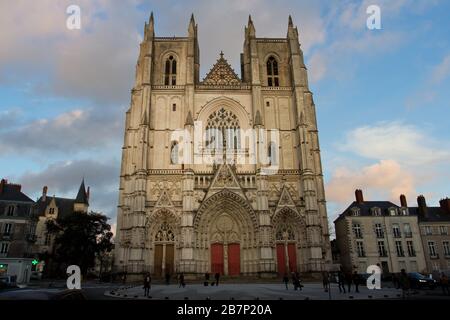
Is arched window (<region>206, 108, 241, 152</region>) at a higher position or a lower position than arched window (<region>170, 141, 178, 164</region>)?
higher

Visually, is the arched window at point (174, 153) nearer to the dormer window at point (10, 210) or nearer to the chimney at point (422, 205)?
the dormer window at point (10, 210)

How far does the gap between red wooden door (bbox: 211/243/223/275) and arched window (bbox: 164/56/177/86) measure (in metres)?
17.8

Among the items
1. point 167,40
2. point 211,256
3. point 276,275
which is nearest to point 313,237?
point 276,275

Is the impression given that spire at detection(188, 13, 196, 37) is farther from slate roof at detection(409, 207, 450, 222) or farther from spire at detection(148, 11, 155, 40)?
slate roof at detection(409, 207, 450, 222)

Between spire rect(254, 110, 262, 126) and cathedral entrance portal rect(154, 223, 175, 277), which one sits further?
spire rect(254, 110, 262, 126)

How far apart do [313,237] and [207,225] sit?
9337mm

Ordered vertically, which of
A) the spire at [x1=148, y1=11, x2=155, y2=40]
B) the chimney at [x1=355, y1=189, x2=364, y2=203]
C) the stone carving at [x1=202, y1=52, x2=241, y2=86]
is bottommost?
the chimney at [x1=355, y1=189, x2=364, y2=203]

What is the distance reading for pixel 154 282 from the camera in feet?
87.0

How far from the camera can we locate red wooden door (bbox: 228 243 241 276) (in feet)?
96.8

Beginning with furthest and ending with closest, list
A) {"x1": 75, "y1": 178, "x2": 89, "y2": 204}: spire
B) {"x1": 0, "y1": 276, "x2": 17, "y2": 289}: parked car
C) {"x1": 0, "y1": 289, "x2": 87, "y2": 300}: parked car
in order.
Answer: {"x1": 75, "y1": 178, "x2": 89, "y2": 204}: spire → {"x1": 0, "y1": 276, "x2": 17, "y2": 289}: parked car → {"x1": 0, "y1": 289, "x2": 87, "y2": 300}: parked car

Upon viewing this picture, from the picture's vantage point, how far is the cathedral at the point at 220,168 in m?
28.9

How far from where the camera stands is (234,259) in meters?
29.9

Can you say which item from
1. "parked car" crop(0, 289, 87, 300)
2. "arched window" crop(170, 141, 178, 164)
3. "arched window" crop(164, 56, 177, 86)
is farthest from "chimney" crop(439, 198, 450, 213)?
"parked car" crop(0, 289, 87, 300)

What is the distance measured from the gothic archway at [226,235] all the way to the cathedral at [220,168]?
0.09 m
